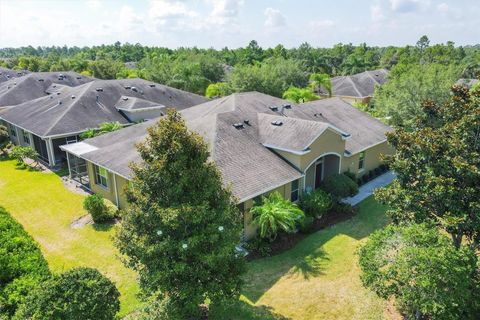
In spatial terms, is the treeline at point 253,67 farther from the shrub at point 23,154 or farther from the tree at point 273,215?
the tree at point 273,215

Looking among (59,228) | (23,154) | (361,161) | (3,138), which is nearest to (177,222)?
(59,228)

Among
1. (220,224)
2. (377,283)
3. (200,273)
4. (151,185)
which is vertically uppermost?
(151,185)

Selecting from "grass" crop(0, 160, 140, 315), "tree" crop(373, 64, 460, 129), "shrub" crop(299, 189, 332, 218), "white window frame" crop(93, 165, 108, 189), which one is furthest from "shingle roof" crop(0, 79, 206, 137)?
"tree" crop(373, 64, 460, 129)

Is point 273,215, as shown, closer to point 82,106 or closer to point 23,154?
point 23,154

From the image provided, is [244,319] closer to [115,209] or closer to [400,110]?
[115,209]

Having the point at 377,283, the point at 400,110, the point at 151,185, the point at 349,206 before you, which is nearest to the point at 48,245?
the point at 151,185

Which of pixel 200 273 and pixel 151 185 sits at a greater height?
pixel 151 185

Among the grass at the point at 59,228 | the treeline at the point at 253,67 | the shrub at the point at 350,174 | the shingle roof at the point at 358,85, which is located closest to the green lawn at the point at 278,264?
the grass at the point at 59,228
